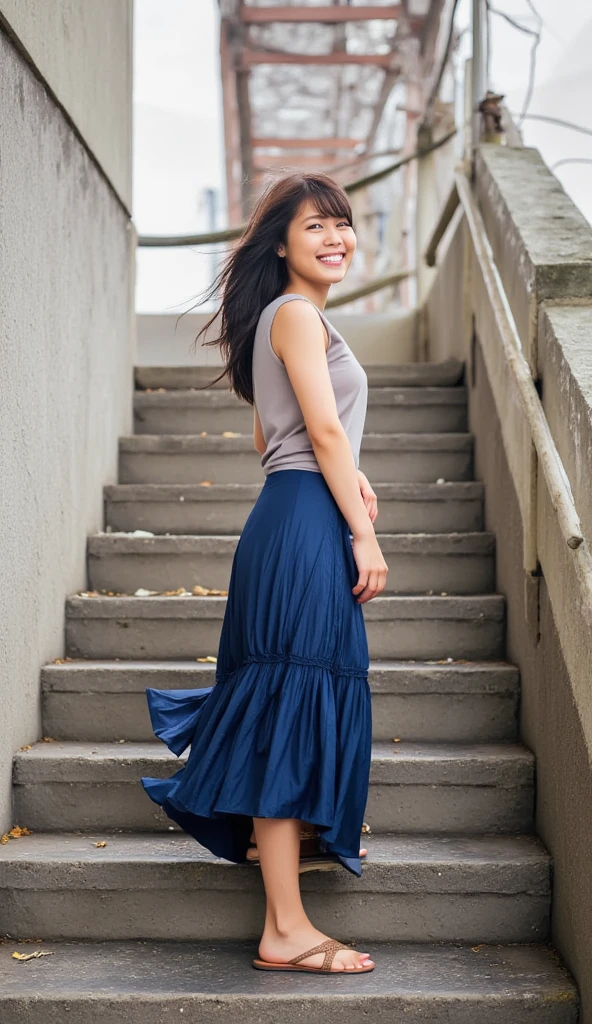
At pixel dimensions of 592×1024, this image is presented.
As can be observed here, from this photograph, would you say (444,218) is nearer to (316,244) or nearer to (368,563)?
(316,244)

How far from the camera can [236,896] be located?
270 centimetres

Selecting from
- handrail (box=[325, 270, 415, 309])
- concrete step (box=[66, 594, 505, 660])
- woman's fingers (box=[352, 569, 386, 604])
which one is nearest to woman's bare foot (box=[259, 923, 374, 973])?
woman's fingers (box=[352, 569, 386, 604])

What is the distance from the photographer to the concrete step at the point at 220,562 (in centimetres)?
385

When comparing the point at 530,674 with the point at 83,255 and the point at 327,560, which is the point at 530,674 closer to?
the point at 327,560

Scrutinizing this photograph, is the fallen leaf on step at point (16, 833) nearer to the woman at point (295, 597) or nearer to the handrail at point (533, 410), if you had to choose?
the woman at point (295, 597)

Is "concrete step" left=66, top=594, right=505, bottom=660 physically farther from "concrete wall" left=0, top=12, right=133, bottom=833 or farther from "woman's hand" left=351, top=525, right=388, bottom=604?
"woman's hand" left=351, top=525, right=388, bottom=604

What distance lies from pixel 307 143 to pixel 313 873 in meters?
13.8

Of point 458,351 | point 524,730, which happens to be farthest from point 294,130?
point 524,730

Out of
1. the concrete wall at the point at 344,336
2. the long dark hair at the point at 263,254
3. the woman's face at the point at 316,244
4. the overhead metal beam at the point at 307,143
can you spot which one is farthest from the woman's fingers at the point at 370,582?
the overhead metal beam at the point at 307,143

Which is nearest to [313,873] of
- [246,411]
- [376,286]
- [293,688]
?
[293,688]

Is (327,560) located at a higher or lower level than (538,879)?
higher

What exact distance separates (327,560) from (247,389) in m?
0.52

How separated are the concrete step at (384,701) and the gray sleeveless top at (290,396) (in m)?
1.01

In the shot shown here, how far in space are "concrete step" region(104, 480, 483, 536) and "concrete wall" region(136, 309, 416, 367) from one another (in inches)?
115
